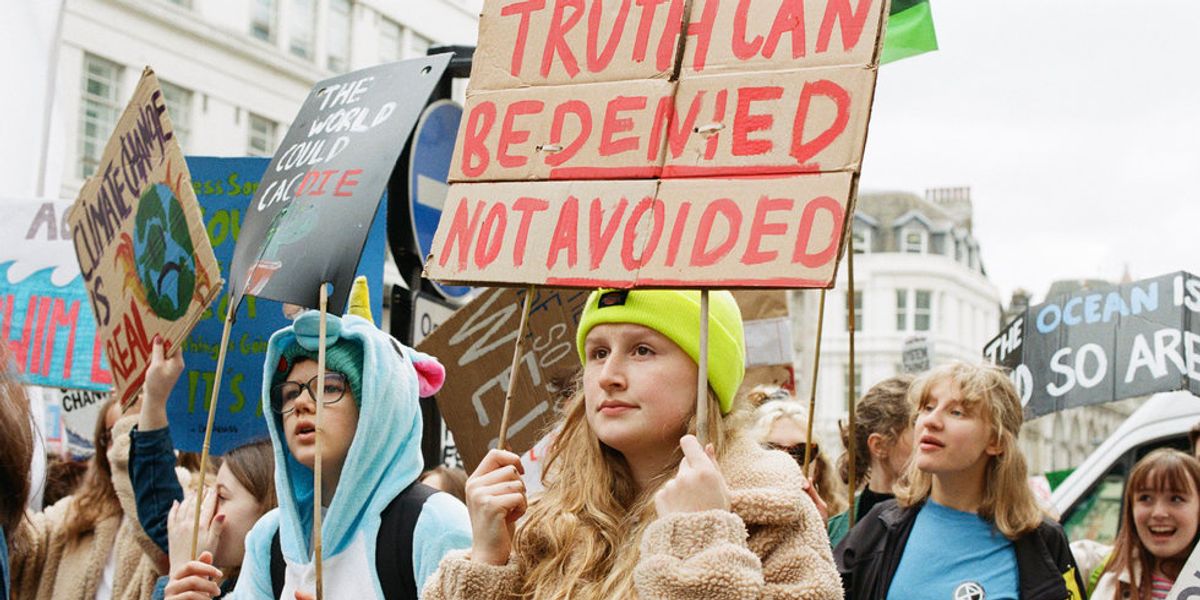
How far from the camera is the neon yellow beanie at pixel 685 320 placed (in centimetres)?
305

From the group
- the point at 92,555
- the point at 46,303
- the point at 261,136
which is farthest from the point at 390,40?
the point at 92,555

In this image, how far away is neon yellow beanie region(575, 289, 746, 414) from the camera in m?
3.05

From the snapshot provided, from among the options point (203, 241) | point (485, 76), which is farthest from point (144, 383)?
point (485, 76)

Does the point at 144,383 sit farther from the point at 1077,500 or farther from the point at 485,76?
the point at 1077,500

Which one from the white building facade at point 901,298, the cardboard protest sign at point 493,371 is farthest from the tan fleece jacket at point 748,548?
Result: the white building facade at point 901,298

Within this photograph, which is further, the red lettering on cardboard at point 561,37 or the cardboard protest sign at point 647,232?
the red lettering on cardboard at point 561,37

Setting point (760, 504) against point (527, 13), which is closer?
point (760, 504)

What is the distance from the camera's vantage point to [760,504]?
9.07ft

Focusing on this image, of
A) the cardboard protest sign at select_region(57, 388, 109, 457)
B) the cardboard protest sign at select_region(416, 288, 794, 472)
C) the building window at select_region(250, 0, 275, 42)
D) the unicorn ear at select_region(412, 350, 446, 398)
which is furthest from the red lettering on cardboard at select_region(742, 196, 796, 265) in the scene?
the building window at select_region(250, 0, 275, 42)

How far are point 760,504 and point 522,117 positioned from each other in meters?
1.11

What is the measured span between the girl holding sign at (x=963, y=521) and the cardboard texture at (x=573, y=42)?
1804 mm

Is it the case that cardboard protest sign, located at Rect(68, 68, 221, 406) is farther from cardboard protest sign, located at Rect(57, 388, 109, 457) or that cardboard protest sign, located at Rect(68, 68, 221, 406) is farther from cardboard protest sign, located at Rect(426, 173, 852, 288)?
cardboard protest sign, located at Rect(57, 388, 109, 457)

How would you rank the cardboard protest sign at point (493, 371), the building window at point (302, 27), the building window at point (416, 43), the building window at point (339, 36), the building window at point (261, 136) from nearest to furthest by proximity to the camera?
the cardboard protest sign at point (493, 371), the building window at point (261, 136), the building window at point (302, 27), the building window at point (339, 36), the building window at point (416, 43)

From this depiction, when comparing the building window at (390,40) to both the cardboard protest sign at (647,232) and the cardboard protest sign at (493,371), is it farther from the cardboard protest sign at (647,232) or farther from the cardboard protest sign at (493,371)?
the cardboard protest sign at (647,232)
